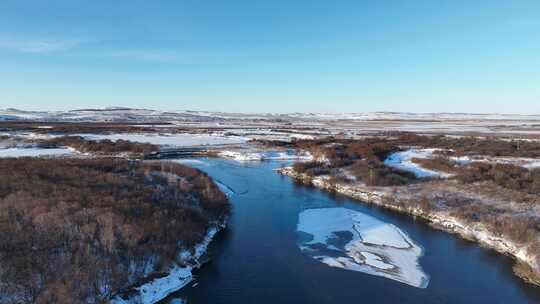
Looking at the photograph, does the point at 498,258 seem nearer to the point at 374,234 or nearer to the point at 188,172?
the point at 374,234

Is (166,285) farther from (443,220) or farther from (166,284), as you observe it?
(443,220)

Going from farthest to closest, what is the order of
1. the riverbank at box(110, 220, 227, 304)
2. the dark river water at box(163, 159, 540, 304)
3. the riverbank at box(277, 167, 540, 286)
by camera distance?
the riverbank at box(277, 167, 540, 286) → the dark river water at box(163, 159, 540, 304) → the riverbank at box(110, 220, 227, 304)

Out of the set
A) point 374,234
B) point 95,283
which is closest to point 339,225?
point 374,234

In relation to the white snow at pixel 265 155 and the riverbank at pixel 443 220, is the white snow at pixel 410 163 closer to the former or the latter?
the riverbank at pixel 443 220

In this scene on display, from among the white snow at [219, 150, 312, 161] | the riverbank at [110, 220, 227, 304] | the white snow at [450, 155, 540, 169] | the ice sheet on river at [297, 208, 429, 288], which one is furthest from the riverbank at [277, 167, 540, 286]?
the white snow at [450, 155, 540, 169]

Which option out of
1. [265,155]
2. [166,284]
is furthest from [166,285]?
[265,155]

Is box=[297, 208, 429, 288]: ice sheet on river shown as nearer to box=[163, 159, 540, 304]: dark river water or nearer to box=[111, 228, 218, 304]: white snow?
box=[163, 159, 540, 304]: dark river water

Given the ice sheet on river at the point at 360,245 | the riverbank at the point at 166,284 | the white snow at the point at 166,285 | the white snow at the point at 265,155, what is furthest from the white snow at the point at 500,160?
the white snow at the point at 166,285
